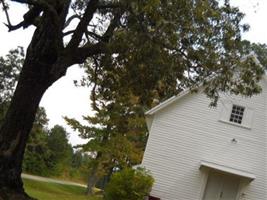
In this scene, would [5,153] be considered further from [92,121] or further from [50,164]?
[50,164]

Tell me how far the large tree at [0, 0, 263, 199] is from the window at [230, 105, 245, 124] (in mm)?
11477

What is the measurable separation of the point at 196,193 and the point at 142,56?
45.8ft

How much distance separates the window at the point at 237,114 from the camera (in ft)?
91.6

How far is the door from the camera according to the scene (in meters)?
27.2

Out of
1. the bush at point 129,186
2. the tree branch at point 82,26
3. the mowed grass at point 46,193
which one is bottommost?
the mowed grass at point 46,193

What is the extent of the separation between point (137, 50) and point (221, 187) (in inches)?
580

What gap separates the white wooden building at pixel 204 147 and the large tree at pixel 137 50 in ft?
33.8

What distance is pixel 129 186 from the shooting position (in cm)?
2497

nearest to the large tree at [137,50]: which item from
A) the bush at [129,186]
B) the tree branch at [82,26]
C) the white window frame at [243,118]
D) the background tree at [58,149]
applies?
the tree branch at [82,26]

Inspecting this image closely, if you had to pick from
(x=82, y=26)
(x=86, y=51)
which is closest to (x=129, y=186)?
(x=86, y=51)

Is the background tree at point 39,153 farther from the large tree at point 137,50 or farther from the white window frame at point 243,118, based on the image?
the large tree at point 137,50

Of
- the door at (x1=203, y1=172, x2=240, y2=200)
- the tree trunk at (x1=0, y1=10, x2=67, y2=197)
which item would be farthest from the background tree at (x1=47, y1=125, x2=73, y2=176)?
the tree trunk at (x1=0, y1=10, x2=67, y2=197)

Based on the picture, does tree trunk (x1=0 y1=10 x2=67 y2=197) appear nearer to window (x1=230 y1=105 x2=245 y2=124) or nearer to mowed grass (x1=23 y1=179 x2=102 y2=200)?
mowed grass (x1=23 y1=179 x2=102 y2=200)

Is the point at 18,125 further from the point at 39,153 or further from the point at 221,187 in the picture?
the point at 39,153
